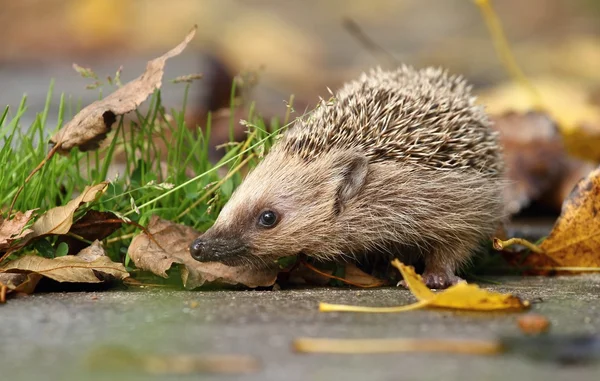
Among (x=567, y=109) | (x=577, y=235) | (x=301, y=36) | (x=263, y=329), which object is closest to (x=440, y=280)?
(x=577, y=235)

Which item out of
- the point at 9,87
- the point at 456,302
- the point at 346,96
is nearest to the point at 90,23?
the point at 9,87

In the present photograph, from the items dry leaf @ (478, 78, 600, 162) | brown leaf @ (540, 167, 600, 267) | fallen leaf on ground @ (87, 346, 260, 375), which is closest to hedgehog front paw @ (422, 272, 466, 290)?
brown leaf @ (540, 167, 600, 267)

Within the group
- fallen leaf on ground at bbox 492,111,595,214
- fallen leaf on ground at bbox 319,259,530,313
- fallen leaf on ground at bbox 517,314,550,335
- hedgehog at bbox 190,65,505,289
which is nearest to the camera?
fallen leaf on ground at bbox 517,314,550,335

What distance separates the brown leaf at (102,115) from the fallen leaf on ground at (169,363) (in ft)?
5.06

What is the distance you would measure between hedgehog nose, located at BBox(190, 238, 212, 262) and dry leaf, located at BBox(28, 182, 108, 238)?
387mm

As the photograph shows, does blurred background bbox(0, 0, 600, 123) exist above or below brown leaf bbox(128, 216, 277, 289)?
above

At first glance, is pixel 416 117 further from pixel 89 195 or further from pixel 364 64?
pixel 364 64

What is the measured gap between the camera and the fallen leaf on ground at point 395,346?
2.02 meters

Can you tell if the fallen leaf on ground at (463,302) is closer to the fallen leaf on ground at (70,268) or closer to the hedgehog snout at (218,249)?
the hedgehog snout at (218,249)

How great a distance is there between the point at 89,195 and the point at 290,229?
77 centimetres

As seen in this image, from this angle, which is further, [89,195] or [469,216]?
[469,216]

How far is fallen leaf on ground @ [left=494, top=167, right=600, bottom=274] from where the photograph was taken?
12.3 ft

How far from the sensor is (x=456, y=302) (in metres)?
2.51

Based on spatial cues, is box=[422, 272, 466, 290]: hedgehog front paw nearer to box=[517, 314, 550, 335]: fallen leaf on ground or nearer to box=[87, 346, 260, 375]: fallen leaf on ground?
box=[517, 314, 550, 335]: fallen leaf on ground
